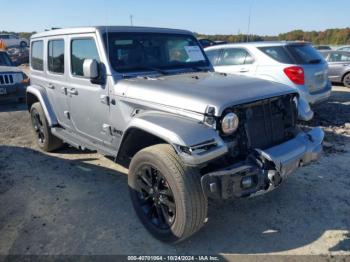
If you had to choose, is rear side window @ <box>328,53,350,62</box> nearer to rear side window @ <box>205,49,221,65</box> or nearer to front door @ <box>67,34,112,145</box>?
rear side window @ <box>205,49,221,65</box>

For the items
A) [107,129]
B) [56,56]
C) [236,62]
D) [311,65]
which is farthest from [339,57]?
[107,129]

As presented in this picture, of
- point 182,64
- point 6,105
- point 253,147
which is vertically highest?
point 182,64

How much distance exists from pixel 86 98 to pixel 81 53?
596mm

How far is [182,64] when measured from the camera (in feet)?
14.8

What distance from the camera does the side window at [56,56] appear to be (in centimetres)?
483

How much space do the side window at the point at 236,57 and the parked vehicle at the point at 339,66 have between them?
6.39 metres

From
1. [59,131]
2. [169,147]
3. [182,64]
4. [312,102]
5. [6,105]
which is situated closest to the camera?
[169,147]

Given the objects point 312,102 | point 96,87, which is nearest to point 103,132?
point 96,87

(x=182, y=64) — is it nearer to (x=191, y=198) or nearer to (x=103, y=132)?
(x=103, y=132)

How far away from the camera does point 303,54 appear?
7504mm

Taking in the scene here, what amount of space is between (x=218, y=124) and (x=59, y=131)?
3.12 meters

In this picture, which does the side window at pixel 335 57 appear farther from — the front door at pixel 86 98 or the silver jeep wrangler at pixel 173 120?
the front door at pixel 86 98

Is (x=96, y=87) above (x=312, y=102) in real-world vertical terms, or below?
above

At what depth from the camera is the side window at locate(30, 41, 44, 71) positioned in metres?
5.50
